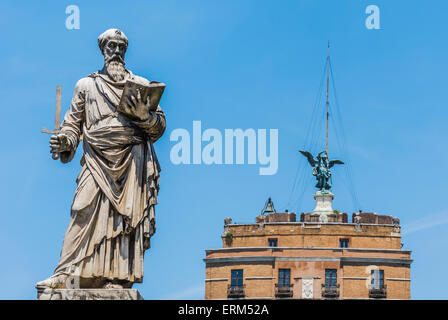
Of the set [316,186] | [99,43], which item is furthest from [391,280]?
[99,43]

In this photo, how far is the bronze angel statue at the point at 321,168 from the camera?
16688 cm

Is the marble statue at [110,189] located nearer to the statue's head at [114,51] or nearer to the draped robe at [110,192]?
the draped robe at [110,192]

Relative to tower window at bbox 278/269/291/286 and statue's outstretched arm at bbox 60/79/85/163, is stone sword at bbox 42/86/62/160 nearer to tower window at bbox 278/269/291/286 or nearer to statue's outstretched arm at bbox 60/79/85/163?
statue's outstretched arm at bbox 60/79/85/163

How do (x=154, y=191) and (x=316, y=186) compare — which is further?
(x=316, y=186)

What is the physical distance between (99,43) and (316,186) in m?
151

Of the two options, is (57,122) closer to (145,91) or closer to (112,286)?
(145,91)

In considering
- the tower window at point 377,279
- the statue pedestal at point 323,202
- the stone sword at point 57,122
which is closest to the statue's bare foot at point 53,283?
the stone sword at point 57,122

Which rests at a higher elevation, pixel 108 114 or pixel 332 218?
pixel 332 218

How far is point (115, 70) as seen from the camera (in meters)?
17.0

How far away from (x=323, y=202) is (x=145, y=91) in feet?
493

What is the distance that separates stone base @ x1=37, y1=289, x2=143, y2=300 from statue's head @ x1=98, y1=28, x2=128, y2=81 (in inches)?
124
